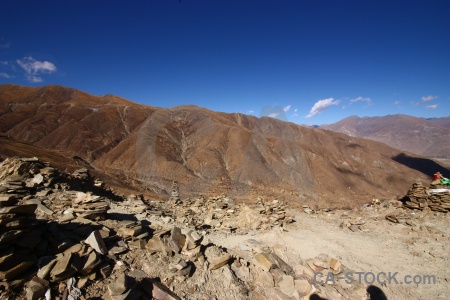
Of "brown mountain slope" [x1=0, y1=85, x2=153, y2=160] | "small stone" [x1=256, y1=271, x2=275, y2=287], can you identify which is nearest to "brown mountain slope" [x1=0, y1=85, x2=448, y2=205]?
"brown mountain slope" [x1=0, y1=85, x2=153, y2=160]

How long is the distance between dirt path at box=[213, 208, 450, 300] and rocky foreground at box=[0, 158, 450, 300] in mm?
92

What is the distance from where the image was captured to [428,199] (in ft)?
49.9

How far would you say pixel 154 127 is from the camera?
7994 centimetres

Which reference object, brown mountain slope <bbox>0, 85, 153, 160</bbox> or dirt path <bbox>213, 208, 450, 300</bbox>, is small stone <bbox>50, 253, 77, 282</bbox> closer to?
dirt path <bbox>213, 208, 450, 300</bbox>

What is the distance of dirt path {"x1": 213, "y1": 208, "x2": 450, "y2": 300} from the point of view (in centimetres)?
841

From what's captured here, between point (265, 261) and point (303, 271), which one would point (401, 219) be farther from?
point (265, 261)

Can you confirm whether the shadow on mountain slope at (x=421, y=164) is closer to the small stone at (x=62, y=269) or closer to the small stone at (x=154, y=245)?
the small stone at (x=154, y=245)

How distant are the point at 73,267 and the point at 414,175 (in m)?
107

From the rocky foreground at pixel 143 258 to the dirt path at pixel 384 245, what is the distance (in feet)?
0.30

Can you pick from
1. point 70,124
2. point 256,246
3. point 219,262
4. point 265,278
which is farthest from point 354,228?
point 70,124

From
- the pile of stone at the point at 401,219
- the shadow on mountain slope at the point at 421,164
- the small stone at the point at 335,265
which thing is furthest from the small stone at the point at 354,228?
the shadow on mountain slope at the point at 421,164

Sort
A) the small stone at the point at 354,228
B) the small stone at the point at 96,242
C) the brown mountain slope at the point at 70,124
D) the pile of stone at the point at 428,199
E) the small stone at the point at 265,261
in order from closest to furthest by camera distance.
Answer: the small stone at the point at 96,242, the small stone at the point at 265,261, the small stone at the point at 354,228, the pile of stone at the point at 428,199, the brown mountain slope at the point at 70,124

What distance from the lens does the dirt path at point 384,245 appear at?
8.41 m

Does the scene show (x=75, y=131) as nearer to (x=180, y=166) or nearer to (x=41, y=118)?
(x=41, y=118)
